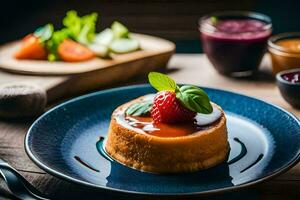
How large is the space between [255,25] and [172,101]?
1.06 m

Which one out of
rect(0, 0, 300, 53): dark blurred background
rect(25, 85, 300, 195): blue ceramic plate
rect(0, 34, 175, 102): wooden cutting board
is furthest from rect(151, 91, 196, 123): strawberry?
rect(0, 0, 300, 53): dark blurred background

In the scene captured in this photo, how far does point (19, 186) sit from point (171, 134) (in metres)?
0.41

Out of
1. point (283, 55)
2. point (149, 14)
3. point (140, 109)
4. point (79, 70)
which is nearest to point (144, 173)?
point (140, 109)

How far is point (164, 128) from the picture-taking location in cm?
161

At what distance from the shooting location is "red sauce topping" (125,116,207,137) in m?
1.59

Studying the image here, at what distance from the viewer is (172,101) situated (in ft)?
5.22

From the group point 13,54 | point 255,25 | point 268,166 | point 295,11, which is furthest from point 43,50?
point 295,11

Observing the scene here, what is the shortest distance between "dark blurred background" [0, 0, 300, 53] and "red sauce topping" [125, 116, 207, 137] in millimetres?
2301

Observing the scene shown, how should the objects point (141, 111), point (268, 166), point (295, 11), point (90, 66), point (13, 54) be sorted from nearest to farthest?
point (268, 166)
point (141, 111)
point (90, 66)
point (13, 54)
point (295, 11)

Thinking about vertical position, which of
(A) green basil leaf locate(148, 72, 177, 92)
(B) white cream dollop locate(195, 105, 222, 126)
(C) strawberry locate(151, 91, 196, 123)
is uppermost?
(A) green basil leaf locate(148, 72, 177, 92)

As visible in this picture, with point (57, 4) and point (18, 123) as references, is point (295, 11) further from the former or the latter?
point (18, 123)

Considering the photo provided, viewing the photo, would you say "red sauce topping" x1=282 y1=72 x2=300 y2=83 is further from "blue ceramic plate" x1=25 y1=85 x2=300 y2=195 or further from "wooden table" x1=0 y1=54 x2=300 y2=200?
"blue ceramic plate" x1=25 y1=85 x2=300 y2=195

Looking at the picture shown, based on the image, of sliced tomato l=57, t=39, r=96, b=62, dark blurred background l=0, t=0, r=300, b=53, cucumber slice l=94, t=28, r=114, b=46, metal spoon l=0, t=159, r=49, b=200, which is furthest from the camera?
dark blurred background l=0, t=0, r=300, b=53

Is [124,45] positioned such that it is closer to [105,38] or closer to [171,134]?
[105,38]
